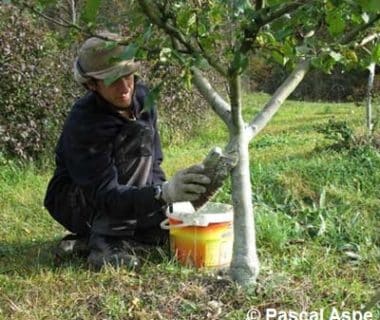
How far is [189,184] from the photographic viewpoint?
2.48m

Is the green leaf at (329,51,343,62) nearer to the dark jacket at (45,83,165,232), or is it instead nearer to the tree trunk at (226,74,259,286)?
the tree trunk at (226,74,259,286)

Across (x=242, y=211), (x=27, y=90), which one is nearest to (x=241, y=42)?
(x=242, y=211)

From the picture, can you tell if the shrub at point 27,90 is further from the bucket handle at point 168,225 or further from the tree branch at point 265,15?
the tree branch at point 265,15

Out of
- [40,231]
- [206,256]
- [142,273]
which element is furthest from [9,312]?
[40,231]

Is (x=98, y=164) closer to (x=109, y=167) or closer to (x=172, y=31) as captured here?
(x=109, y=167)

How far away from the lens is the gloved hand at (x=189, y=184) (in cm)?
247

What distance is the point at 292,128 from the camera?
29.1ft

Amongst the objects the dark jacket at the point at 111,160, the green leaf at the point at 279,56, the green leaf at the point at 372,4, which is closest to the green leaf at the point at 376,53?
the green leaf at the point at 279,56

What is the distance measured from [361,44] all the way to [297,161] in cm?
240

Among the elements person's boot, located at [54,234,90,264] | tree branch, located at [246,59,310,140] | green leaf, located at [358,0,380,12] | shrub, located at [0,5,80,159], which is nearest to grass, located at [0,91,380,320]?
person's boot, located at [54,234,90,264]

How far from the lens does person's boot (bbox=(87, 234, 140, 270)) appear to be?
9.36 ft

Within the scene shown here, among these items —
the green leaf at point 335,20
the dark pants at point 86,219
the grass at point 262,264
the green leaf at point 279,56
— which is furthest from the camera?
the dark pants at point 86,219

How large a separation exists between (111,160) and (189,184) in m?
0.55

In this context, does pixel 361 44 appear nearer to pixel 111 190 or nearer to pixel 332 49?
pixel 332 49
